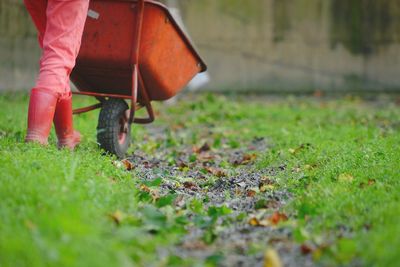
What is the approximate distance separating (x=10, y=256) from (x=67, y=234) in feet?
0.65

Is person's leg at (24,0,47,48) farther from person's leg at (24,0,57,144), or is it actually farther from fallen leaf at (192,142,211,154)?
fallen leaf at (192,142,211,154)

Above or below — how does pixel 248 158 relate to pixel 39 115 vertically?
below

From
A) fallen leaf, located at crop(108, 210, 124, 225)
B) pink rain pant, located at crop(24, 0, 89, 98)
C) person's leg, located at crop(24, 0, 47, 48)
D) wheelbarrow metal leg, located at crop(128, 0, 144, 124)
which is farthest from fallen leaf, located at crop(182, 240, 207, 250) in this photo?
person's leg, located at crop(24, 0, 47, 48)

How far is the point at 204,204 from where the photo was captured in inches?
138

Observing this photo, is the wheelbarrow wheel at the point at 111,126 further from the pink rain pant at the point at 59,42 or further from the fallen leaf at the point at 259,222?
the fallen leaf at the point at 259,222

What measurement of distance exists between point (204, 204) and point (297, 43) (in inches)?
298

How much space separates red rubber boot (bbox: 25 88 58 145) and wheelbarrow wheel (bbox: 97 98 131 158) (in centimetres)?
72

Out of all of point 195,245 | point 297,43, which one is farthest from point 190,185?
point 297,43

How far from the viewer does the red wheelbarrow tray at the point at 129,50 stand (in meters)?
4.52

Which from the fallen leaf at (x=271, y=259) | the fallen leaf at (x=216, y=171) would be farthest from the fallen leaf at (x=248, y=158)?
the fallen leaf at (x=271, y=259)

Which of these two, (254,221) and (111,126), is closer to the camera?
(254,221)

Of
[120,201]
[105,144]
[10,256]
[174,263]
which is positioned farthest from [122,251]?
[105,144]

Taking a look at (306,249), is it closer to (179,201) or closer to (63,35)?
(179,201)

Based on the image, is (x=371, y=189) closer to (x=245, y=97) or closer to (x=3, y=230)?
(x=3, y=230)
